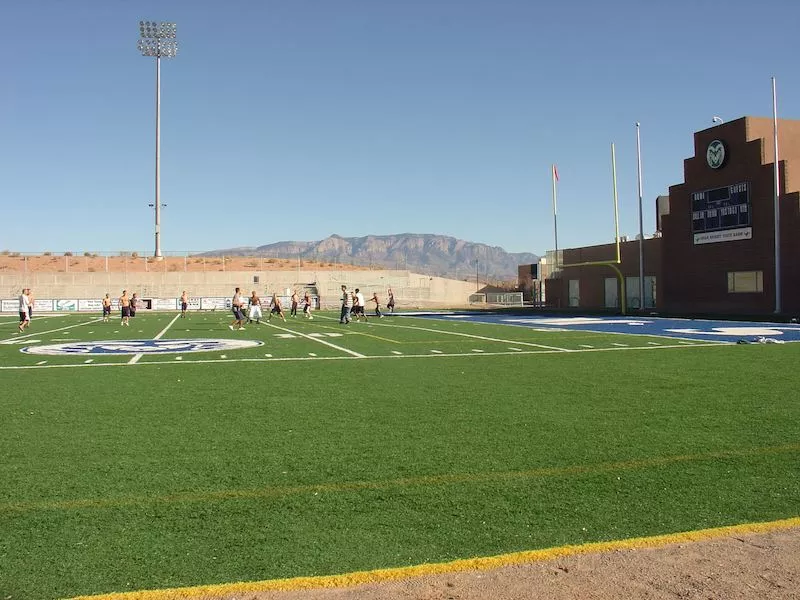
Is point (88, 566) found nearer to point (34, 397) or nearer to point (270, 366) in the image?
point (34, 397)

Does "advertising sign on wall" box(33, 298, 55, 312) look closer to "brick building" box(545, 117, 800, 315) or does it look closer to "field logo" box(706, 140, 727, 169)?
"brick building" box(545, 117, 800, 315)

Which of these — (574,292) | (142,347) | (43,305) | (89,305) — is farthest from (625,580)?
(43,305)

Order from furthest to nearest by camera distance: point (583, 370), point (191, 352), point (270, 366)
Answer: point (191, 352)
point (270, 366)
point (583, 370)

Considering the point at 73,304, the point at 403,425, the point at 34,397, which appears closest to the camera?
the point at 403,425

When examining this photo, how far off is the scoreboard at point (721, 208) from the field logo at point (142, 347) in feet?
87.7

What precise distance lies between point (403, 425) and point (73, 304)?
59.7 m

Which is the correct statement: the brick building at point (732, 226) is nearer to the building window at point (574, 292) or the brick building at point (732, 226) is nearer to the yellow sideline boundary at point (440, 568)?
the building window at point (574, 292)

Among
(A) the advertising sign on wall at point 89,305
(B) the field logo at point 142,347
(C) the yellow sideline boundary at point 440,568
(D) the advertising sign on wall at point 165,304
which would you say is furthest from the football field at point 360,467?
(D) the advertising sign on wall at point 165,304

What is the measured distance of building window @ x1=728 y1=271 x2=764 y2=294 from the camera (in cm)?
3641

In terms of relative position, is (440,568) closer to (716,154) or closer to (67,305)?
(716,154)

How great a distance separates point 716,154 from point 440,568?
3947 cm

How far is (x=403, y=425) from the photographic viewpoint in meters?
8.15

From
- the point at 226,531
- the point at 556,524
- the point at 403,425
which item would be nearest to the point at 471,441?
the point at 403,425

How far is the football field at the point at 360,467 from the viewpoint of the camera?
4.41 meters
